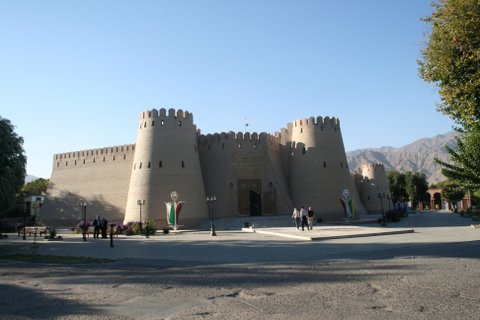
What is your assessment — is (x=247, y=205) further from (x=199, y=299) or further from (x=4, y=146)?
(x=199, y=299)

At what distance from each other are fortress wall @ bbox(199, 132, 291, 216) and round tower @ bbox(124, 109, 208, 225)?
2124 mm

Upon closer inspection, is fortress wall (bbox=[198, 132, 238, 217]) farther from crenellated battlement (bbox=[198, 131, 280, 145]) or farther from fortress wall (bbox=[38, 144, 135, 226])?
fortress wall (bbox=[38, 144, 135, 226])

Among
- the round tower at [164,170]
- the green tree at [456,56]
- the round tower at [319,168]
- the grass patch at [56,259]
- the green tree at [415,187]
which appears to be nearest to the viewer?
the green tree at [456,56]

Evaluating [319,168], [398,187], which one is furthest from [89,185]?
[398,187]

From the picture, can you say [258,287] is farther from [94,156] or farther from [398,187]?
[398,187]

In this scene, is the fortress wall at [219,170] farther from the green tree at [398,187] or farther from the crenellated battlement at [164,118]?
the green tree at [398,187]

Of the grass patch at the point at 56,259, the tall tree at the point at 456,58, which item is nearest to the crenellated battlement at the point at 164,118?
the grass patch at the point at 56,259

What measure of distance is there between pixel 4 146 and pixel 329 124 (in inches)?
1107

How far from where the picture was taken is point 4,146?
2059 cm

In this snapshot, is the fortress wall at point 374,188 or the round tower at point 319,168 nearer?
the round tower at point 319,168

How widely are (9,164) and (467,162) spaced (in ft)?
77.4

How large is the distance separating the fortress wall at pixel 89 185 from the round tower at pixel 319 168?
16809mm

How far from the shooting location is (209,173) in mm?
38750

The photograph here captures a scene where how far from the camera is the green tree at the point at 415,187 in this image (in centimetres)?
7812
